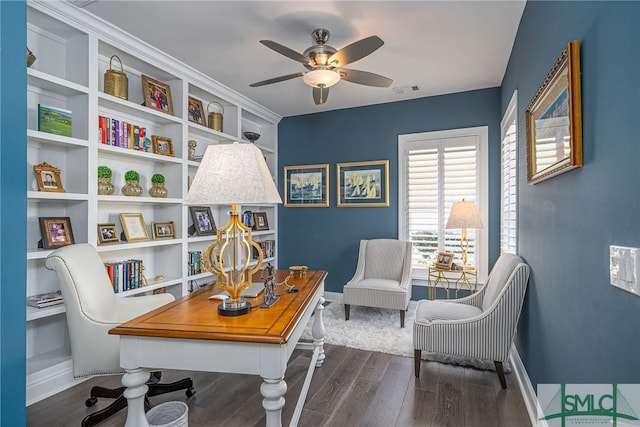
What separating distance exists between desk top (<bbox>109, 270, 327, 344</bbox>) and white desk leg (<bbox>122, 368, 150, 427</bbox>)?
19 centimetres

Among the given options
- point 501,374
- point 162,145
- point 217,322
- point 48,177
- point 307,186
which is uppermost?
point 162,145

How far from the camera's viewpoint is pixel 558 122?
5.18ft

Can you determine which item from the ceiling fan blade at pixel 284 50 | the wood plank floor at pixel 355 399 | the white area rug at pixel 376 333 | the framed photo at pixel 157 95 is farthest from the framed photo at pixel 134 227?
the ceiling fan blade at pixel 284 50

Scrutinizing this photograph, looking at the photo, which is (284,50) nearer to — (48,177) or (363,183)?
(48,177)

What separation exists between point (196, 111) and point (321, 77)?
1910 millimetres

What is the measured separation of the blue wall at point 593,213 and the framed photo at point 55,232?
321 cm

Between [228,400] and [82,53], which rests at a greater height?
[82,53]

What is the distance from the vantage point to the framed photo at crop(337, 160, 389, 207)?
462 centimetres

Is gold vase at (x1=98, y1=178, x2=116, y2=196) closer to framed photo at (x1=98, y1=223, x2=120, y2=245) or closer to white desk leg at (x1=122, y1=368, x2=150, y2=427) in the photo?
framed photo at (x1=98, y1=223, x2=120, y2=245)

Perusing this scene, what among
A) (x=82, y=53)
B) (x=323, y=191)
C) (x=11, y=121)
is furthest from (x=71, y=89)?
(x=323, y=191)

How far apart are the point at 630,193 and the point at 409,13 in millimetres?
2152

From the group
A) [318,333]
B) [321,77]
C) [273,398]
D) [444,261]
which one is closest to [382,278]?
[444,261]

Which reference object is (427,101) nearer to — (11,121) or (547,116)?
(547,116)

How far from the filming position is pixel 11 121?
4.47 ft
